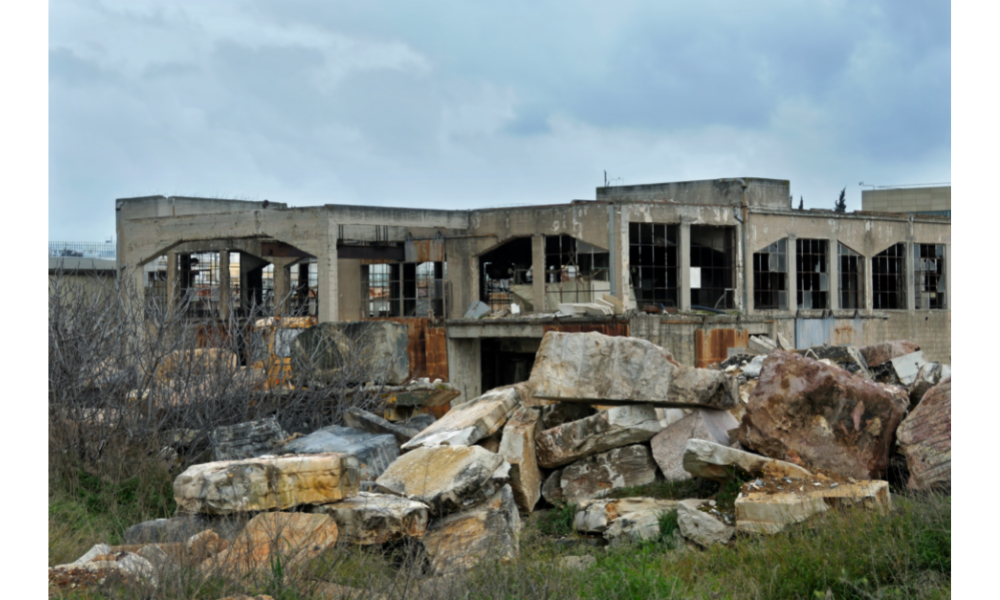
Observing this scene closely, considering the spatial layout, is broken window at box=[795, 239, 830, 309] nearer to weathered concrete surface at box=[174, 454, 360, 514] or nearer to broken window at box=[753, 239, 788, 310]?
broken window at box=[753, 239, 788, 310]

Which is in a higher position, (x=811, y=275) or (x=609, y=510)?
(x=811, y=275)

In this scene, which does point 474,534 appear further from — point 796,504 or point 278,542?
point 796,504

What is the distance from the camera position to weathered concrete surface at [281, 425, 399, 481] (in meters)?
9.35

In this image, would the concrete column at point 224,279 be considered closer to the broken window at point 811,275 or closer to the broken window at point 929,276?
the broken window at point 811,275

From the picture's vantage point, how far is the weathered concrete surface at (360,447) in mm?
9352

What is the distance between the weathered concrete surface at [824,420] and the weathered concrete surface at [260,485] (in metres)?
3.96

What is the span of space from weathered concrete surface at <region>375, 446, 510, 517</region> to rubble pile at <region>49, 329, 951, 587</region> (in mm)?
18

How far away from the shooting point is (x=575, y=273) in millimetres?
28188

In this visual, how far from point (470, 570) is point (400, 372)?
322 inches

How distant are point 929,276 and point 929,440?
2887 cm

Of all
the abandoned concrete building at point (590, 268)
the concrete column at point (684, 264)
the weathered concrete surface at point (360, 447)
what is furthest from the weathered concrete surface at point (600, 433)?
the concrete column at point (684, 264)

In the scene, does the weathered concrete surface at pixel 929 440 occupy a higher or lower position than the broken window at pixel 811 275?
lower

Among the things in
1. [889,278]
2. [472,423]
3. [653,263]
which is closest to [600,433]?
[472,423]

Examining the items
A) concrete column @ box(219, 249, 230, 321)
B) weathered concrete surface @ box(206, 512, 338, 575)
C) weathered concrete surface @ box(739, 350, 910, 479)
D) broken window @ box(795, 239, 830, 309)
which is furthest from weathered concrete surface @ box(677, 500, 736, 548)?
concrete column @ box(219, 249, 230, 321)
